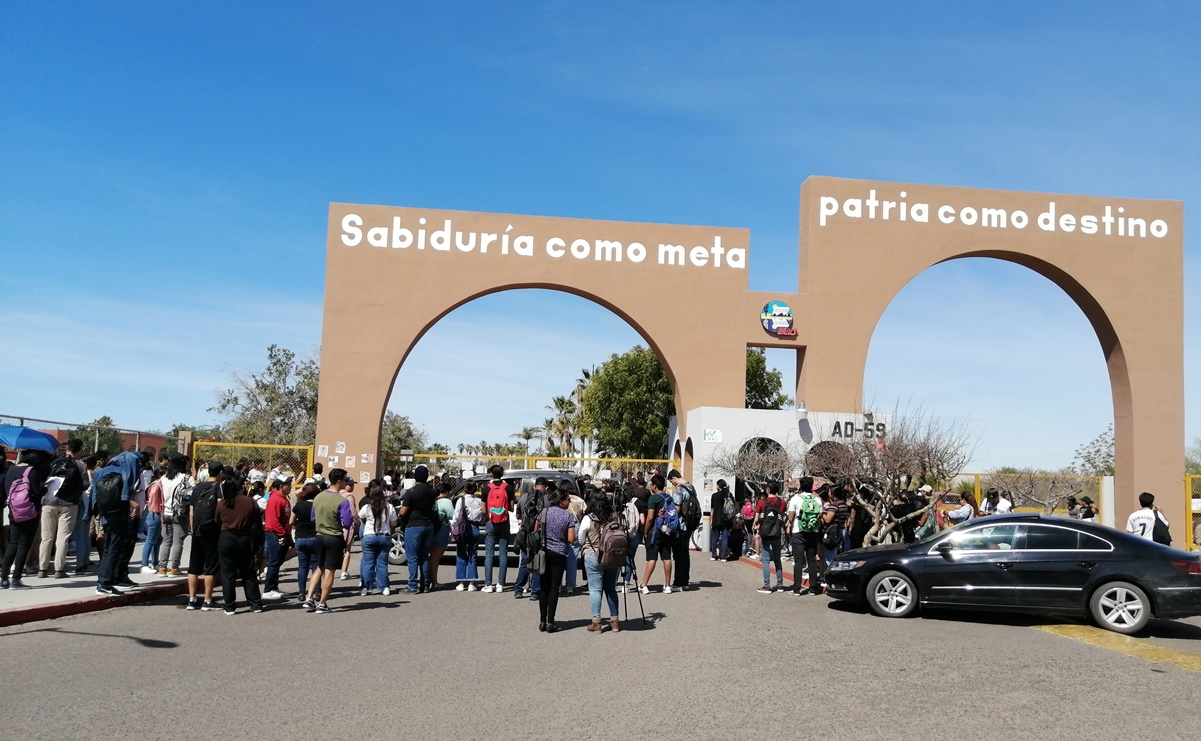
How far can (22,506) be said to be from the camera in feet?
41.2

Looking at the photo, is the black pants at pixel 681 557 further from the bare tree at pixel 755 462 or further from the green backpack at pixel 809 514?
the bare tree at pixel 755 462

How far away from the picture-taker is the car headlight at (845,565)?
516 inches

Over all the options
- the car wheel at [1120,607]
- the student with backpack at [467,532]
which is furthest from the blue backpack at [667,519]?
the car wheel at [1120,607]

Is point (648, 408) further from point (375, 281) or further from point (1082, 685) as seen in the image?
point (1082, 685)

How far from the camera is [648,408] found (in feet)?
183

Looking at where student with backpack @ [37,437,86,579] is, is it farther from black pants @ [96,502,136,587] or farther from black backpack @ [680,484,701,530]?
black backpack @ [680,484,701,530]

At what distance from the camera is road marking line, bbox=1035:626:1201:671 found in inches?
395

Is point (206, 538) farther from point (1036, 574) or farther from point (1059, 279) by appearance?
→ point (1059, 279)

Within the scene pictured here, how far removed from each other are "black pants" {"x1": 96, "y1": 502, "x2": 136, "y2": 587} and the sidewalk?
10.1 inches

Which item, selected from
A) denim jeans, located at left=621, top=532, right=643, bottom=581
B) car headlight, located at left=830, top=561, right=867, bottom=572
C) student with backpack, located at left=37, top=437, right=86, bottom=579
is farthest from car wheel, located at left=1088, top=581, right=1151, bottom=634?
student with backpack, located at left=37, top=437, right=86, bottom=579

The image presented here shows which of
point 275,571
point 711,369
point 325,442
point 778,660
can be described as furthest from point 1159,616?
point 325,442

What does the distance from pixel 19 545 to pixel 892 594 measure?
11206 millimetres

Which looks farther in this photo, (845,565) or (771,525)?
(771,525)

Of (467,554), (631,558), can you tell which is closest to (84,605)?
(467,554)
